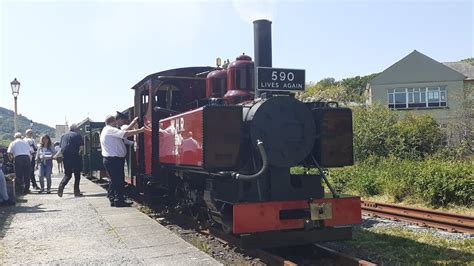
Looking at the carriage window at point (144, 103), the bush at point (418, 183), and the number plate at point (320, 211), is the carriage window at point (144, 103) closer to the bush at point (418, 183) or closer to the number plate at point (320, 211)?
the number plate at point (320, 211)

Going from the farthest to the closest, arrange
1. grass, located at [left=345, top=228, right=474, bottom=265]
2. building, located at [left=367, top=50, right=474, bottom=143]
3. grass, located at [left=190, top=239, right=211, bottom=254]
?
building, located at [left=367, top=50, right=474, bottom=143] < grass, located at [left=190, top=239, right=211, bottom=254] < grass, located at [left=345, top=228, right=474, bottom=265]

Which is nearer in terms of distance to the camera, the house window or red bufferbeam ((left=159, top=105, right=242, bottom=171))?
red bufferbeam ((left=159, top=105, right=242, bottom=171))

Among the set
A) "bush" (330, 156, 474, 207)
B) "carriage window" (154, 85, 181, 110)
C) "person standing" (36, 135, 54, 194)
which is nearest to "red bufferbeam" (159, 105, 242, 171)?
"carriage window" (154, 85, 181, 110)

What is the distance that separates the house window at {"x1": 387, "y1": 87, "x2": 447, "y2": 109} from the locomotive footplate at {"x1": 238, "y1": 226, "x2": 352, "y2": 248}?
37.1 m

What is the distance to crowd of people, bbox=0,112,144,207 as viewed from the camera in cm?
907

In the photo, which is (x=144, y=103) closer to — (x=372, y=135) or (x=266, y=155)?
(x=266, y=155)

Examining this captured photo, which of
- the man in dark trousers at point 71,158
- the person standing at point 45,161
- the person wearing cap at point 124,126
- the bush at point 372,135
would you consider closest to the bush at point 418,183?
the bush at point 372,135

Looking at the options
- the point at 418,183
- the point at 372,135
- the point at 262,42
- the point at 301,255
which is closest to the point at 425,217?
the point at 418,183

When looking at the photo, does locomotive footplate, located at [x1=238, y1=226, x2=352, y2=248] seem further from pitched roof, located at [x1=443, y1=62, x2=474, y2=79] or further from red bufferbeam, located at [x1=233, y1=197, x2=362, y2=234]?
pitched roof, located at [x1=443, y1=62, x2=474, y2=79]

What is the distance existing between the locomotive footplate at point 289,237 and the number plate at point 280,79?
5.73 ft

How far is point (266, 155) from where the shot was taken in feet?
18.2

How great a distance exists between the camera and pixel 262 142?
5.70m

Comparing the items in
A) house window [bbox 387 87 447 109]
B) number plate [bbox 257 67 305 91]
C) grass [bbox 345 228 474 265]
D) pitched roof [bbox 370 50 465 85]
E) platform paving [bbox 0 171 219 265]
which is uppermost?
pitched roof [bbox 370 50 465 85]

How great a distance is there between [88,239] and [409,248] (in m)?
4.08
